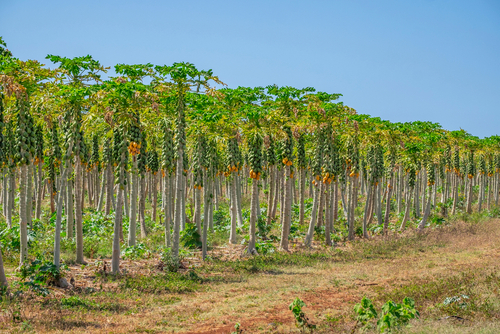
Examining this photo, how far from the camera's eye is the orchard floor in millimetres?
10266

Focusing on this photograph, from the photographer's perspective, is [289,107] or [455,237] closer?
[289,107]

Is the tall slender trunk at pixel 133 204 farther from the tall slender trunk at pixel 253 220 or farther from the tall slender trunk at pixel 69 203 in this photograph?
the tall slender trunk at pixel 253 220

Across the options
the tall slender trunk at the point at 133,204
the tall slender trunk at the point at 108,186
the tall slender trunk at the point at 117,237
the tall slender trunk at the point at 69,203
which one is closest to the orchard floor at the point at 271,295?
the tall slender trunk at the point at 117,237

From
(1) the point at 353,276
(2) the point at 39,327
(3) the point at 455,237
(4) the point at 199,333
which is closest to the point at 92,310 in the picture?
(2) the point at 39,327

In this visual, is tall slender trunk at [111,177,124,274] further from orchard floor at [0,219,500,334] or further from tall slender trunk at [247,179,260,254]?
tall slender trunk at [247,179,260,254]

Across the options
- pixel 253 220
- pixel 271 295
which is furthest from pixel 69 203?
pixel 271 295

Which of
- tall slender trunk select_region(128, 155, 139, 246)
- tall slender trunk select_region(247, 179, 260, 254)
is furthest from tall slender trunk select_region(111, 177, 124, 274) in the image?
tall slender trunk select_region(247, 179, 260, 254)

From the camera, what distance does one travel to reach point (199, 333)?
33.4 ft

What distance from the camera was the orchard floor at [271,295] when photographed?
10.3 metres

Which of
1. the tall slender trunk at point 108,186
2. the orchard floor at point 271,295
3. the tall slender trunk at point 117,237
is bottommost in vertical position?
the orchard floor at point 271,295

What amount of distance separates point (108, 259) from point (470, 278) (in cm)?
1489

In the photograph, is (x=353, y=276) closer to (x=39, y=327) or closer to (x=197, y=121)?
(x=197, y=121)

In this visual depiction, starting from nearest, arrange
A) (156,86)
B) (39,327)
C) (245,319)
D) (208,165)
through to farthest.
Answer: (39,327)
(245,319)
(156,86)
(208,165)

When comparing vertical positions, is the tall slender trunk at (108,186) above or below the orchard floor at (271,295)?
above
